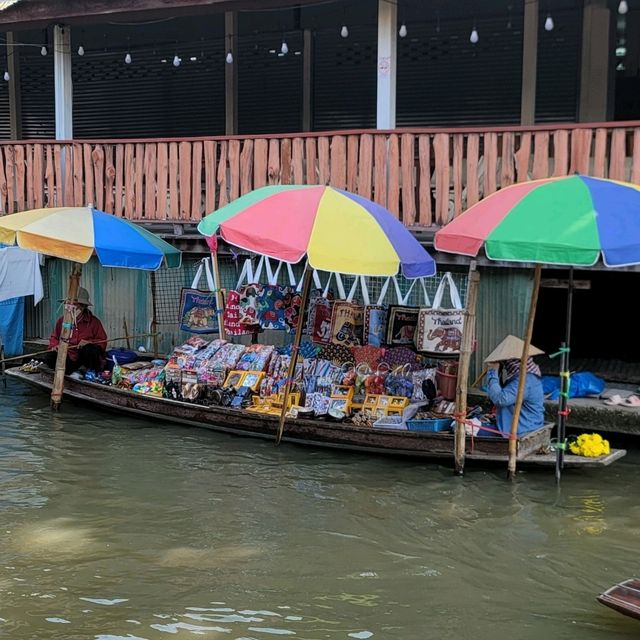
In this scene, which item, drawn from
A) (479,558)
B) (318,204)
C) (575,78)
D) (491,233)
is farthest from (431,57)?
(479,558)

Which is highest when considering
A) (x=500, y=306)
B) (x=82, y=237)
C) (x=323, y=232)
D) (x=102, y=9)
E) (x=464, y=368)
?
(x=102, y=9)

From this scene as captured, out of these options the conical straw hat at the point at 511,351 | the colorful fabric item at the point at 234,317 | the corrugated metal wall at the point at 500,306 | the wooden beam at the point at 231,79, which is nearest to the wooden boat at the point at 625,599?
the conical straw hat at the point at 511,351

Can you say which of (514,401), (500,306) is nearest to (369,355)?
(500,306)

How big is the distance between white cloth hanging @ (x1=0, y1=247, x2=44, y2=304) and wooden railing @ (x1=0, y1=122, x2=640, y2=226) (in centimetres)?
73

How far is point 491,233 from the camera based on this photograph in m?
7.31

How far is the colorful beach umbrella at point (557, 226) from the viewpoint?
6.91 m

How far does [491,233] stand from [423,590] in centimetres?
308

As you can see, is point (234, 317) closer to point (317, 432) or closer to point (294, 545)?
point (317, 432)

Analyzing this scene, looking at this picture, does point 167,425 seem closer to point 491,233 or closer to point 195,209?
point 195,209

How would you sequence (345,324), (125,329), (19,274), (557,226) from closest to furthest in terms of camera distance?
(557,226) < (345,324) < (125,329) < (19,274)

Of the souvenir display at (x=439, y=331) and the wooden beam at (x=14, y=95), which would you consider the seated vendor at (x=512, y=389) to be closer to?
the souvenir display at (x=439, y=331)

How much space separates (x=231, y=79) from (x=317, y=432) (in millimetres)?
7956

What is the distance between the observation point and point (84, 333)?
37.8 ft

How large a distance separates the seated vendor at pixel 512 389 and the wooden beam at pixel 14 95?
11.8m
